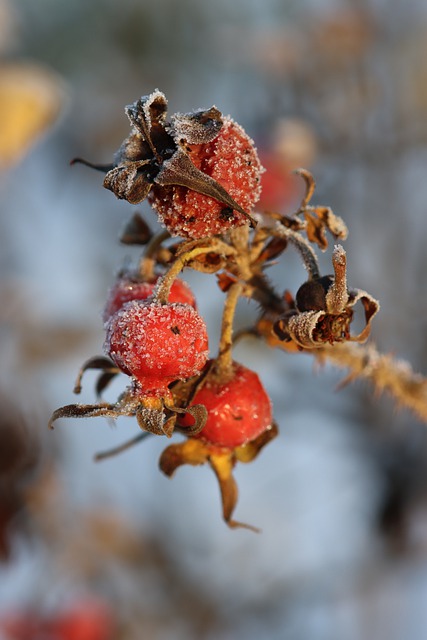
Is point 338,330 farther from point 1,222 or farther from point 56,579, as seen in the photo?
point 1,222

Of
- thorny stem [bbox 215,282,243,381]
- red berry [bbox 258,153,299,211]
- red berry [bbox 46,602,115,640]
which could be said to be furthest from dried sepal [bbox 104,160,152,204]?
red berry [bbox 46,602,115,640]

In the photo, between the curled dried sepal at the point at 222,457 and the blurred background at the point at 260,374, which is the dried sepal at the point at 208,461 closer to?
the curled dried sepal at the point at 222,457

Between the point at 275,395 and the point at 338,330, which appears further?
the point at 275,395

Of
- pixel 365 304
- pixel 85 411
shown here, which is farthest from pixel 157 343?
pixel 365 304

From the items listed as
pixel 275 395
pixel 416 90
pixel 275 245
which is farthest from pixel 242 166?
pixel 416 90

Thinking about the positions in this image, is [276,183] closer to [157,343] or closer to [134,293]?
[134,293]
